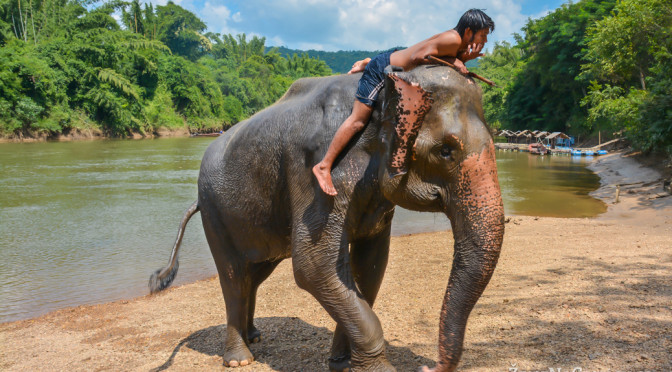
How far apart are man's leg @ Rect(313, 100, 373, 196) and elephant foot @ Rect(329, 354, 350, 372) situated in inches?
59.4

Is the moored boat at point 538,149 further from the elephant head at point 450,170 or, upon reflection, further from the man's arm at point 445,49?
the elephant head at point 450,170

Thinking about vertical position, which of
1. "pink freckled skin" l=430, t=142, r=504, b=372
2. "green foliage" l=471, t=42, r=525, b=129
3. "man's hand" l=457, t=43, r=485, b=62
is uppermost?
"green foliage" l=471, t=42, r=525, b=129

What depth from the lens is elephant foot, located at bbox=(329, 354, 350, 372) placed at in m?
3.99

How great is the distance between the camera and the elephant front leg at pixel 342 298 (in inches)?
130

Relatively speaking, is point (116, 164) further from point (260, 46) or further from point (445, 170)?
point (260, 46)

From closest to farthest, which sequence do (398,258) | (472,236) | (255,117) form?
(472,236), (255,117), (398,258)

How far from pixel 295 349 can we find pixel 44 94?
149ft

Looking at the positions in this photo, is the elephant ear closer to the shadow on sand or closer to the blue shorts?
the blue shorts

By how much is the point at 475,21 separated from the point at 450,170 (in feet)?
2.91

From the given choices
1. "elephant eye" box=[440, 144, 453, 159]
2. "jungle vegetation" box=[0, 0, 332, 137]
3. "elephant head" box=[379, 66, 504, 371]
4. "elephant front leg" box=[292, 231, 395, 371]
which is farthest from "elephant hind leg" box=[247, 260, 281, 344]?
"jungle vegetation" box=[0, 0, 332, 137]

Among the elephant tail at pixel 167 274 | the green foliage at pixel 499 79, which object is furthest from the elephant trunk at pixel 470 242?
the green foliage at pixel 499 79

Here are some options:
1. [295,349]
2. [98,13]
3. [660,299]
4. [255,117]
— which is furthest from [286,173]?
[98,13]

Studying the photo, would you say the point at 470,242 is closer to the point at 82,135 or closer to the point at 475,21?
the point at 475,21

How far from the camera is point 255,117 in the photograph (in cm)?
420
